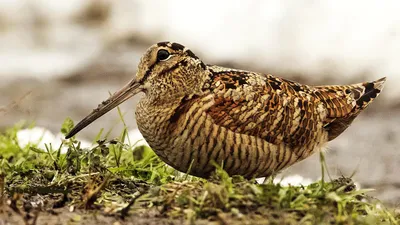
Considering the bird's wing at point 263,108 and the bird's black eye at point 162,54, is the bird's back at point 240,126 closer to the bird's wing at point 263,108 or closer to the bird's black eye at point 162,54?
the bird's wing at point 263,108

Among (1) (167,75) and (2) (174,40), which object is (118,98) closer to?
(1) (167,75)

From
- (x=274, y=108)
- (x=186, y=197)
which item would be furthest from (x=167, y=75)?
(x=186, y=197)

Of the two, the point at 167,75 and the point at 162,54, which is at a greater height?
the point at 162,54

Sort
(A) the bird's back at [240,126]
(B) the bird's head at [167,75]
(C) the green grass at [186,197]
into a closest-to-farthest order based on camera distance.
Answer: (C) the green grass at [186,197], (A) the bird's back at [240,126], (B) the bird's head at [167,75]

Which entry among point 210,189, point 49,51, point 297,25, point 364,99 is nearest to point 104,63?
point 49,51

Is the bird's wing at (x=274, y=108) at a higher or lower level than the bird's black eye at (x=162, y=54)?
lower

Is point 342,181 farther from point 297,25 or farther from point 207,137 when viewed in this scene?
point 297,25

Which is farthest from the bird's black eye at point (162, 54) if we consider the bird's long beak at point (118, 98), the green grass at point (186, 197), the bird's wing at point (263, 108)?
the green grass at point (186, 197)
